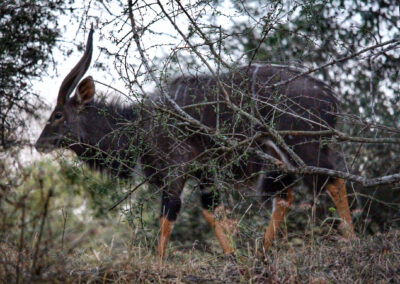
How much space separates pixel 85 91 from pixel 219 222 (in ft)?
6.72

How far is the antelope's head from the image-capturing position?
5.07m

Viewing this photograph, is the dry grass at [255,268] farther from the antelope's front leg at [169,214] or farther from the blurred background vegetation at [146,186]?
the antelope's front leg at [169,214]

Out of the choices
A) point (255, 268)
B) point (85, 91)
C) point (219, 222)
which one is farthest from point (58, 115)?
point (255, 268)

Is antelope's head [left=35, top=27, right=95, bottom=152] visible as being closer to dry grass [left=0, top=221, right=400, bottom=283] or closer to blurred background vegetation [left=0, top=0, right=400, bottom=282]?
blurred background vegetation [left=0, top=0, right=400, bottom=282]

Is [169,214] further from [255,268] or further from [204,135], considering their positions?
[255,268]

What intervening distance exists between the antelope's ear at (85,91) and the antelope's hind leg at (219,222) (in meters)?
1.38

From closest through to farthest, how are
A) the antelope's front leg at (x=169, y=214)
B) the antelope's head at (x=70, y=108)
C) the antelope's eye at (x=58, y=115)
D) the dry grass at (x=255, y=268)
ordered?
the dry grass at (x=255, y=268) → the antelope's front leg at (x=169, y=214) → the antelope's head at (x=70, y=108) → the antelope's eye at (x=58, y=115)

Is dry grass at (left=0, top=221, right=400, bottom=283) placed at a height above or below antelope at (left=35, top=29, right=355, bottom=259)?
below

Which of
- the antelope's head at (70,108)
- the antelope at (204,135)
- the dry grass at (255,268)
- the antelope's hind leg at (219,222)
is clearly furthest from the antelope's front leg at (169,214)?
the dry grass at (255,268)

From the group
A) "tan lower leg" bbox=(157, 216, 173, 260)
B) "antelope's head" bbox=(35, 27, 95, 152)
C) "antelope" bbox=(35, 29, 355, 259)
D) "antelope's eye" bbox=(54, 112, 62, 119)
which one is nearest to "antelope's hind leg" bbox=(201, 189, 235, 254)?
"antelope" bbox=(35, 29, 355, 259)

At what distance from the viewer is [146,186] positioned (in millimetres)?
4051

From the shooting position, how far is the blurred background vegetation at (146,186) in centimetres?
299

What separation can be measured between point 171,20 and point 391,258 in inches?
69.9

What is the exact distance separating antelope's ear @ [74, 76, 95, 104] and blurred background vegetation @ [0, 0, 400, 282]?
37 centimetres
